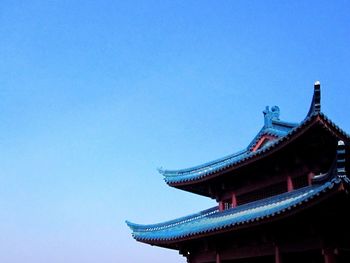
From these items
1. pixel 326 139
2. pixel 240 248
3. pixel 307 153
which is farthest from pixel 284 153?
pixel 240 248

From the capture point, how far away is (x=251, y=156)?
49.7ft

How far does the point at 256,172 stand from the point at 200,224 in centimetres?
320

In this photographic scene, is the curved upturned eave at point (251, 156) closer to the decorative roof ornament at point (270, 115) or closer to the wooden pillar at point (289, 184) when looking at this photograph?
the wooden pillar at point (289, 184)

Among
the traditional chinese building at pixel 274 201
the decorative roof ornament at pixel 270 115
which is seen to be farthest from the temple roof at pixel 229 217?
the decorative roof ornament at pixel 270 115

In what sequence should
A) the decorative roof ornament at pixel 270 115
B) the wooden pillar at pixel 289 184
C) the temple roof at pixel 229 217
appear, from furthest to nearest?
the decorative roof ornament at pixel 270 115 < the wooden pillar at pixel 289 184 < the temple roof at pixel 229 217

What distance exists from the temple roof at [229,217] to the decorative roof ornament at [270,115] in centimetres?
388

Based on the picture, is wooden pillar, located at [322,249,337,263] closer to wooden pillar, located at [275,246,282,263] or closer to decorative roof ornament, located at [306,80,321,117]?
wooden pillar, located at [275,246,282,263]

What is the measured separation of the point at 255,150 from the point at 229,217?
371 cm

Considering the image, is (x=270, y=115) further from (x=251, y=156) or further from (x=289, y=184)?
(x=289, y=184)

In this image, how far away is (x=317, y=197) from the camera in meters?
10.6

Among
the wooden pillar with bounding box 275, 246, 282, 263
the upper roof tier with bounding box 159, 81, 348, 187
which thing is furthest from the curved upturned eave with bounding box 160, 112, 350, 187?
the wooden pillar with bounding box 275, 246, 282, 263

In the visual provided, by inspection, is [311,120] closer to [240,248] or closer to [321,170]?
[321,170]

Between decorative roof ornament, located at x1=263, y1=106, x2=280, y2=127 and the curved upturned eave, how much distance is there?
165 cm

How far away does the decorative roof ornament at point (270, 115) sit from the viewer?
706 inches
